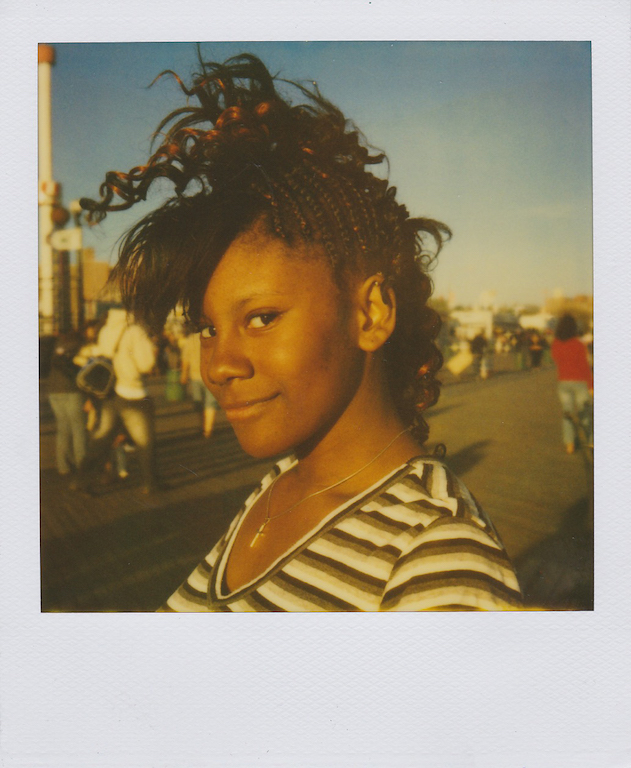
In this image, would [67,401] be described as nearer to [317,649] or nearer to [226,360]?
[226,360]

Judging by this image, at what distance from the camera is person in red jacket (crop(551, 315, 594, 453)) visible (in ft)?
7.93

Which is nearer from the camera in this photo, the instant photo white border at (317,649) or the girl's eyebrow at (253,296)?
the girl's eyebrow at (253,296)

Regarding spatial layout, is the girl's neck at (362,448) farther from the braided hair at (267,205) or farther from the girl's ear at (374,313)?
the girl's ear at (374,313)

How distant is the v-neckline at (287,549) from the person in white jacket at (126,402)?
0.43 metres

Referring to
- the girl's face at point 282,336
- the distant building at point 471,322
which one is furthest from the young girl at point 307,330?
the distant building at point 471,322

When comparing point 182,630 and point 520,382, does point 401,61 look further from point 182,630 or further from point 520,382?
point 182,630

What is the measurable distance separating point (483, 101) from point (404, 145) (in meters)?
0.39

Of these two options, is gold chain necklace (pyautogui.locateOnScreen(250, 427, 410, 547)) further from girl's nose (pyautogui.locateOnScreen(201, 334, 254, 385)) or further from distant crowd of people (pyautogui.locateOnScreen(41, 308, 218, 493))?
girl's nose (pyautogui.locateOnScreen(201, 334, 254, 385))

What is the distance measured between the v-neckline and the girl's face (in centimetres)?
27

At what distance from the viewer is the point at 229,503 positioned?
8.02 feet

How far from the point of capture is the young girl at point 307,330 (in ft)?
6.97

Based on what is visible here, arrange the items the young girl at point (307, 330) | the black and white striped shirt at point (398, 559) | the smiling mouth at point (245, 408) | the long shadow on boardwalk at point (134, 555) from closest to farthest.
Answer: the black and white striped shirt at point (398, 559) → the young girl at point (307, 330) → the smiling mouth at point (245, 408) → the long shadow on boardwalk at point (134, 555)

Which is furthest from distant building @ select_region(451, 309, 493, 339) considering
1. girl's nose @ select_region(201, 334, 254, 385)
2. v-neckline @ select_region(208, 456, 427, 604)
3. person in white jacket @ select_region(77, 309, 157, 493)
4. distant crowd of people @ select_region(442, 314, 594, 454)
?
person in white jacket @ select_region(77, 309, 157, 493)

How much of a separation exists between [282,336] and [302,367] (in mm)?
140
